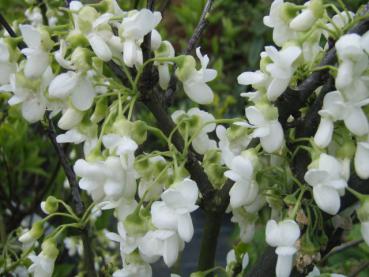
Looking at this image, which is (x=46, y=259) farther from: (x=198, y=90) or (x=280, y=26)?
(x=280, y=26)

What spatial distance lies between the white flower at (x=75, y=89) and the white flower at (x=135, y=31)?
0.17 feet

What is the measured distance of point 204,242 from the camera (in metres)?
0.84

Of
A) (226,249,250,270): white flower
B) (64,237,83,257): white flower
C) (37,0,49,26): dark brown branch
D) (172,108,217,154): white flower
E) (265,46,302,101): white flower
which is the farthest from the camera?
(64,237,83,257): white flower

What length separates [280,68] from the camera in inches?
25.2

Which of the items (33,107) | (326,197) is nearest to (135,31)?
(33,107)

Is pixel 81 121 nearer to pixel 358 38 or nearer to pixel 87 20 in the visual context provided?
pixel 87 20

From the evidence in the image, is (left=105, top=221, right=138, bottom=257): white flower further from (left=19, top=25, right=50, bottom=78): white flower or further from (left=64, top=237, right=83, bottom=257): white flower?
(left=64, top=237, right=83, bottom=257): white flower

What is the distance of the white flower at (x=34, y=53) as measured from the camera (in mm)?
664

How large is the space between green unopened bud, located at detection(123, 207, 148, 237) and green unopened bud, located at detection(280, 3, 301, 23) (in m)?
0.24

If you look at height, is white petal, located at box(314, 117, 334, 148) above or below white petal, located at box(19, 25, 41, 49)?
below

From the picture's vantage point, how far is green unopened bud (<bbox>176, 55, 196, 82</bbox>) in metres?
0.71

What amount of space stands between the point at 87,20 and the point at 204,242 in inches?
12.7

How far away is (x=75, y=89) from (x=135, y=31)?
84mm

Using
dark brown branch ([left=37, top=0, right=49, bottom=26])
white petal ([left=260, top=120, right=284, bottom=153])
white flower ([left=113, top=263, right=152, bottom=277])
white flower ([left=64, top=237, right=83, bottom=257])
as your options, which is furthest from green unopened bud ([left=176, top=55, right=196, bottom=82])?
white flower ([left=64, top=237, right=83, bottom=257])
